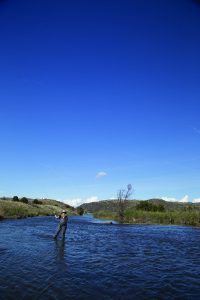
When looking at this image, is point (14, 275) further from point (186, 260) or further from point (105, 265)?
→ point (186, 260)

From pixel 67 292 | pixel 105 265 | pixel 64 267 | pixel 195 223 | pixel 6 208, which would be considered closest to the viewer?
pixel 67 292

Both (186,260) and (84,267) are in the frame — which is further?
(186,260)

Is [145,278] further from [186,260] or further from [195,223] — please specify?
[195,223]

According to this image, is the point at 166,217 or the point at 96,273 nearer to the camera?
the point at 96,273

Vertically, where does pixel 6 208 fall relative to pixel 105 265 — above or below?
above

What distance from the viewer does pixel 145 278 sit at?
32.0ft

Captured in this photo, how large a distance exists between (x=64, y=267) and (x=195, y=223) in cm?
3421

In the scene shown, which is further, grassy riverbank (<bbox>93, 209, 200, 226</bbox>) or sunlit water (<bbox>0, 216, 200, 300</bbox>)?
grassy riverbank (<bbox>93, 209, 200, 226</bbox>)

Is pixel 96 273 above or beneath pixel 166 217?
beneath

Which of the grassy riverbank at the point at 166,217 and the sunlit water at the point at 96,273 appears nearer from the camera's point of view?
the sunlit water at the point at 96,273

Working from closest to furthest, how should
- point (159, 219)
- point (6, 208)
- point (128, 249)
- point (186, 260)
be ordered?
point (186, 260)
point (128, 249)
point (159, 219)
point (6, 208)

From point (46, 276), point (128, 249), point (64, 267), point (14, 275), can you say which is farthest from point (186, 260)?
point (14, 275)

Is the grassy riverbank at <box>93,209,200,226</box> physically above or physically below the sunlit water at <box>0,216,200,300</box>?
above

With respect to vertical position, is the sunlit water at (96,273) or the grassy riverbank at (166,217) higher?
the grassy riverbank at (166,217)
